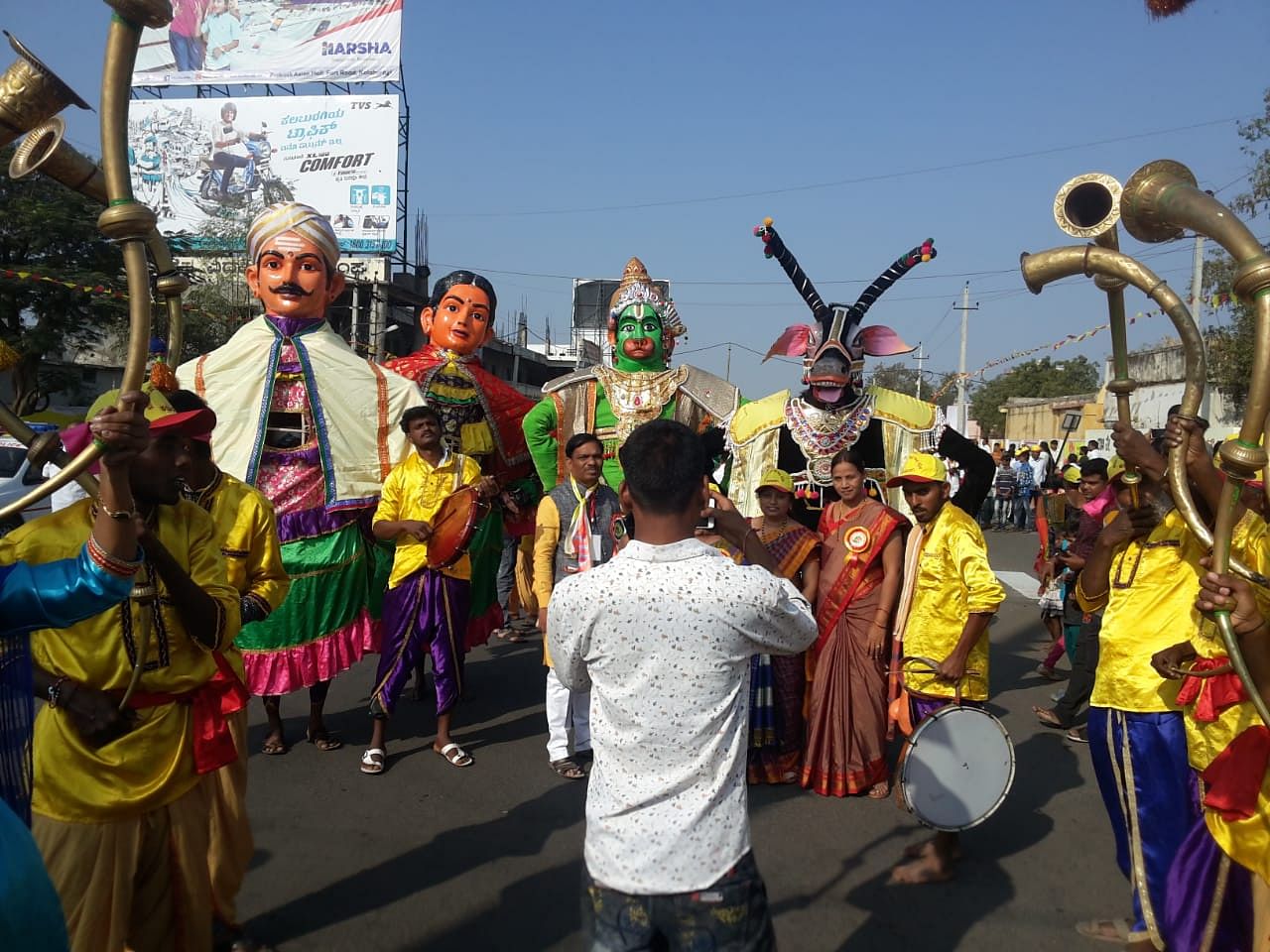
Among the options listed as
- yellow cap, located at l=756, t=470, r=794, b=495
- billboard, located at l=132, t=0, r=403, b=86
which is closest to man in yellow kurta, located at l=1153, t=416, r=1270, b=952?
yellow cap, located at l=756, t=470, r=794, b=495

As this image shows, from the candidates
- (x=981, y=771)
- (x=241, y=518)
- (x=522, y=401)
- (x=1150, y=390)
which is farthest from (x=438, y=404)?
(x=1150, y=390)

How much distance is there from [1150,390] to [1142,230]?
→ 24249mm

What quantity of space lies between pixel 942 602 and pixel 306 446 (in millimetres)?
3462

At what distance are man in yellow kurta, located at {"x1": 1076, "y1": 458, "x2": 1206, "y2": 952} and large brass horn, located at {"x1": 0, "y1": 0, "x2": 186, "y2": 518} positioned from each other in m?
2.85

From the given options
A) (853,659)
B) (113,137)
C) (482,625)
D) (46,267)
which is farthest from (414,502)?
(46,267)

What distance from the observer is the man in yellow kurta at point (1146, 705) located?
3146mm

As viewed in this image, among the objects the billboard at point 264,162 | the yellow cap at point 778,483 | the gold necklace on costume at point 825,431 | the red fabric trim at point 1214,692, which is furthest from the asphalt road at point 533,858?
the billboard at point 264,162

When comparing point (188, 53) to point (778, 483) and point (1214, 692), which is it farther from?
point (1214, 692)

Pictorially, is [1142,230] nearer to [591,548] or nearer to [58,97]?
[58,97]

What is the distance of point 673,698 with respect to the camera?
2037 mm

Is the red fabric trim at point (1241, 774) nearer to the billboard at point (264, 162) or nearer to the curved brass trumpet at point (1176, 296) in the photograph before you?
the curved brass trumpet at point (1176, 296)

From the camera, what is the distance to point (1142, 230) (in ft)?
8.54

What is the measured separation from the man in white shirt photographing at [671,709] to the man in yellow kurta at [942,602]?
2.12 meters

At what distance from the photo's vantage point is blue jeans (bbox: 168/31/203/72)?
2939 centimetres
